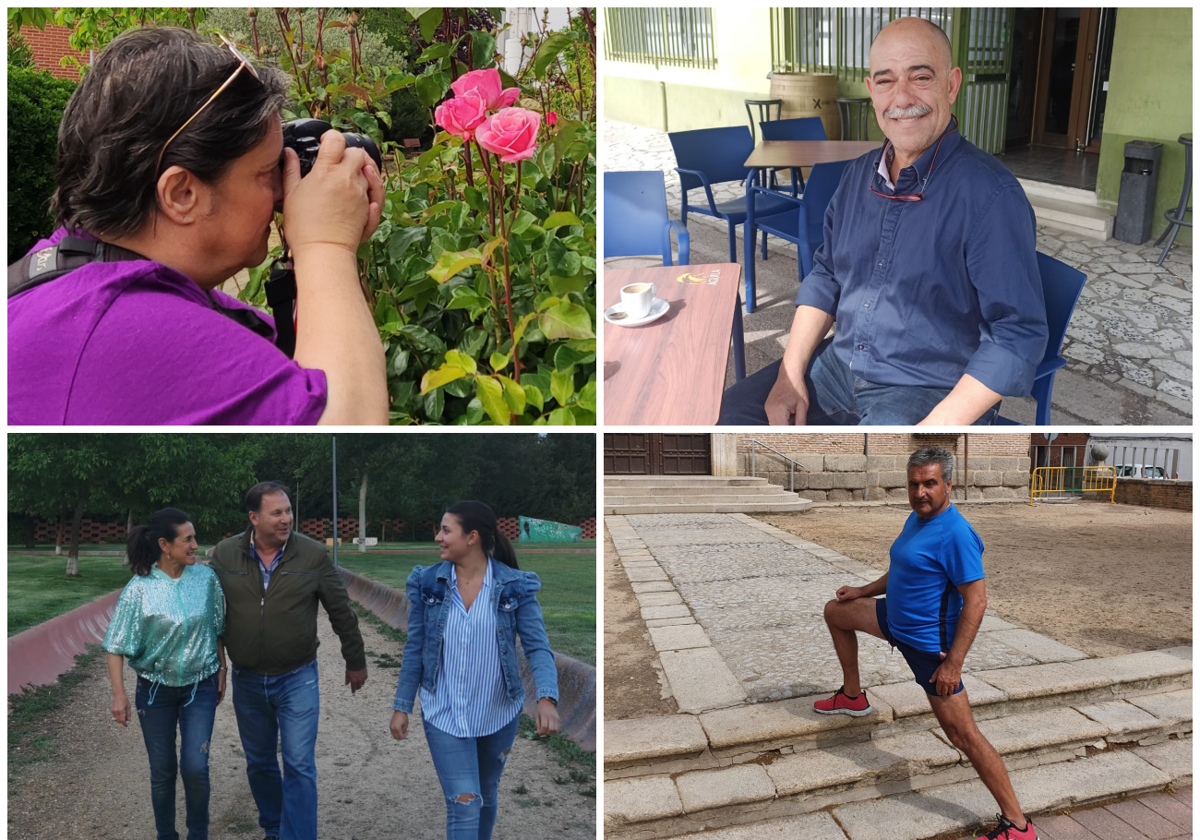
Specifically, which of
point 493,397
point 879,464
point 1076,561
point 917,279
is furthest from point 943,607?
point 1076,561

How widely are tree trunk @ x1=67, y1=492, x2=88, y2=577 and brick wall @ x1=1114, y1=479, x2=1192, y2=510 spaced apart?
9.20ft

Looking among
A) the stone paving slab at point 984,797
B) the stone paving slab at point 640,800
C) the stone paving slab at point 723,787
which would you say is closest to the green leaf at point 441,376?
the stone paving slab at point 640,800

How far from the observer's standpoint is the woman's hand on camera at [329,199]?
1.07 meters

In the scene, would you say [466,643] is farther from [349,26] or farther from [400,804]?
[349,26]

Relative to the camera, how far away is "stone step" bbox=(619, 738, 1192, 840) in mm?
2455

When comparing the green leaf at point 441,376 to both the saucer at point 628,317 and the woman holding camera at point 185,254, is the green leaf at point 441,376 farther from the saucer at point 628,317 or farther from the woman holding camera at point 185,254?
the saucer at point 628,317

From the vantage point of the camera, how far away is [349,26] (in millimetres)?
1605

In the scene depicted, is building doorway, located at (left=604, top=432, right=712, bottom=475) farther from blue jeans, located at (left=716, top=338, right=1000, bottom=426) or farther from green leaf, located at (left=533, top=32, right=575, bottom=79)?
green leaf, located at (left=533, top=32, right=575, bottom=79)

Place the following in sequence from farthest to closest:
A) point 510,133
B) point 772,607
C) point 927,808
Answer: point 772,607 → point 927,808 → point 510,133

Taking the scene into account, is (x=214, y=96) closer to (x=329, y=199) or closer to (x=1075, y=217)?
(x=329, y=199)

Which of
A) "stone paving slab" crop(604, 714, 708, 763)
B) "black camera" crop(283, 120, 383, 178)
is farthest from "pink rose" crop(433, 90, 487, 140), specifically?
"stone paving slab" crop(604, 714, 708, 763)

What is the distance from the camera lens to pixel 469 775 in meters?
1.73

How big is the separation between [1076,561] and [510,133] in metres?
5.81

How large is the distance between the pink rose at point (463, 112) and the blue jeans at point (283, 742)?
114 centimetres
